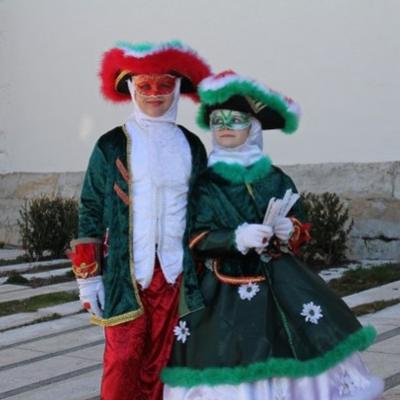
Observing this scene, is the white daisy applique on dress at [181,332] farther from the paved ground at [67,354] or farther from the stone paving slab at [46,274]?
the stone paving slab at [46,274]

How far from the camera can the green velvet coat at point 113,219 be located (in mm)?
3379

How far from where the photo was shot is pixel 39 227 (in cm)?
933

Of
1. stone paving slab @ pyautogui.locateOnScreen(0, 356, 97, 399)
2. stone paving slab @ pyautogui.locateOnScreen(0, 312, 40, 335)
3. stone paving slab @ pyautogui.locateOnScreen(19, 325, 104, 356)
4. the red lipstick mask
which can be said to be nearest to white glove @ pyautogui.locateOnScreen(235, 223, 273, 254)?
the red lipstick mask

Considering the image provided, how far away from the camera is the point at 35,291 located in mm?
7402

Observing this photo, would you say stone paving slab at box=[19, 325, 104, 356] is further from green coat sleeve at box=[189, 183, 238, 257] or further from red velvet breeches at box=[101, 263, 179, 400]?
green coat sleeve at box=[189, 183, 238, 257]

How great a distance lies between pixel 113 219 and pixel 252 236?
1.80 ft

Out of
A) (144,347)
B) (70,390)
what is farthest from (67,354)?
(144,347)

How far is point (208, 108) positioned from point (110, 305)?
0.82 metres

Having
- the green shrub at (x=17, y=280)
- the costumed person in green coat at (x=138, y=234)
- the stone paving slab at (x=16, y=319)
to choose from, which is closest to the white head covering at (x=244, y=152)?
the costumed person in green coat at (x=138, y=234)

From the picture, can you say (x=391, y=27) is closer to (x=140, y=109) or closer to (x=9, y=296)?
(x=9, y=296)

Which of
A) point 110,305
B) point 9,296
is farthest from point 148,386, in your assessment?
point 9,296

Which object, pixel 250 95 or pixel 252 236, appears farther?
pixel 250 95

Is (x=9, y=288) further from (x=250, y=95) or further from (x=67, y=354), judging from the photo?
(x=250, y=95)

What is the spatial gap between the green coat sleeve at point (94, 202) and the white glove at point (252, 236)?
0.55 metres
